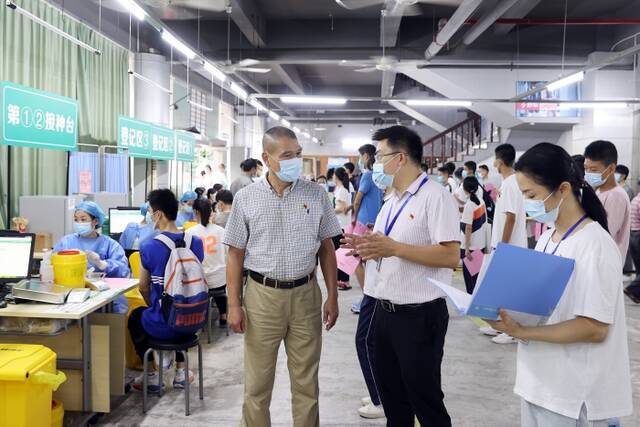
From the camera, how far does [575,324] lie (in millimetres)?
1319

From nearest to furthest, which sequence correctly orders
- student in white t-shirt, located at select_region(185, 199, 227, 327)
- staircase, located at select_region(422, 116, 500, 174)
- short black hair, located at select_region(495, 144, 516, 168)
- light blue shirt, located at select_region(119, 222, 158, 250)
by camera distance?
short black hair, located at select_region(495, 144, 516, 168)
student in white t-shirt, located at select_region(185, 199, 227, 327)
light blue shirt, located at select_region(119, 222, 158, 250)
staircase, located at select_region(422, 116, 500, 174)

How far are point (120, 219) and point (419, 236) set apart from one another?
439 centimetres

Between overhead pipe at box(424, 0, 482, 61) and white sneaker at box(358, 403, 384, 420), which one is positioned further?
overhead pipe at box(424, 0, 482, 61)

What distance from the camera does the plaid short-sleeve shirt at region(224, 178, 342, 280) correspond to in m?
2.33

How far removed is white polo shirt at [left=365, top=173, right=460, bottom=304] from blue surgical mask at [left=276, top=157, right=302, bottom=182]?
51cm

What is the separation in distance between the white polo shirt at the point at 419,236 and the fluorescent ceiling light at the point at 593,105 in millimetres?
8569

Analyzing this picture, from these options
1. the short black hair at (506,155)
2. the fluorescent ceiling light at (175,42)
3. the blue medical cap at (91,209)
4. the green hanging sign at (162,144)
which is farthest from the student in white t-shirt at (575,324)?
the green hanging sign at (162,144)

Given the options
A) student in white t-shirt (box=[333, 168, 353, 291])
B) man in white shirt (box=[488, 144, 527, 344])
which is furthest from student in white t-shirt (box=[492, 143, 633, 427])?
student in white t-shirt (box=[333, 168, 353, 291])

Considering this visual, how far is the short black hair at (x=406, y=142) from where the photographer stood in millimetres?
2215

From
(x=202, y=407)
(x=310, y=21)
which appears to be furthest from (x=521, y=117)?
(x=202, y=407)

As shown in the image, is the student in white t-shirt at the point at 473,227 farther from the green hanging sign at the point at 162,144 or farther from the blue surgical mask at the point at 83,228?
the green hanging sign at the point at 162,144

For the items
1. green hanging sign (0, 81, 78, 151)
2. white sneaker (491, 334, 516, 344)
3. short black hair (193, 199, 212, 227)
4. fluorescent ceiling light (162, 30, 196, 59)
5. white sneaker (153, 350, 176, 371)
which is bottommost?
white sneaker (491, 334, 516, 344)

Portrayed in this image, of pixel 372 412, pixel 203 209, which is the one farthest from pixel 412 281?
pixel 203 209

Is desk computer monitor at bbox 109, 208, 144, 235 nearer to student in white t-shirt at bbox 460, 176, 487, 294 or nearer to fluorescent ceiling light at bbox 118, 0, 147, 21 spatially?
fluorescent ceiling light at bbox 118, 0, 147, 21
